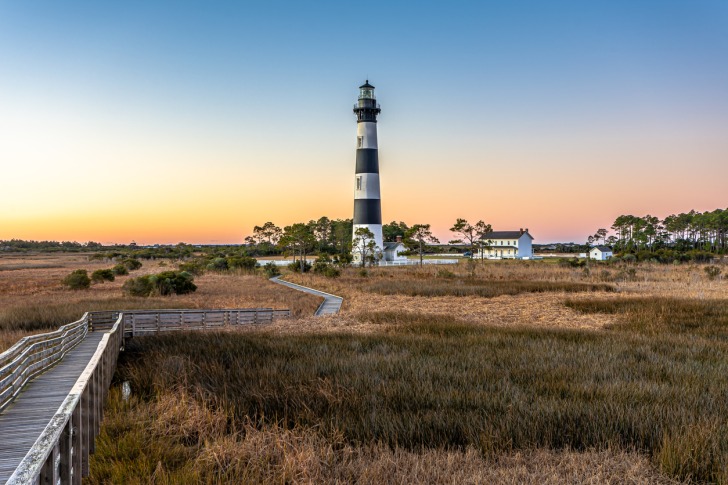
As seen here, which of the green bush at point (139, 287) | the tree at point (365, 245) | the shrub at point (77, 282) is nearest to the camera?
the green bush at point (139, 287)

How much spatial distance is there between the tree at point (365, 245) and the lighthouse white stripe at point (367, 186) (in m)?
3.76

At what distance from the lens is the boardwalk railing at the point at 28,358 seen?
6.81m

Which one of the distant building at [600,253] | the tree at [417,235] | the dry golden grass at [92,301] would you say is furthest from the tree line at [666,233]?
the dry golden grass at [92,301]

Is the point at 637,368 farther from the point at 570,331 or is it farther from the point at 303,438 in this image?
the point at 303,438

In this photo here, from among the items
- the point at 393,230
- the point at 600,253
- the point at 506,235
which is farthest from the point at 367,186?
the point at 393,230

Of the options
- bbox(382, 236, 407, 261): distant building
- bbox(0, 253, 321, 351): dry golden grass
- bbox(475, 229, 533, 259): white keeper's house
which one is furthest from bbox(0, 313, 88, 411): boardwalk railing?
bbox(475, 229, 533, 259): white keeper's house

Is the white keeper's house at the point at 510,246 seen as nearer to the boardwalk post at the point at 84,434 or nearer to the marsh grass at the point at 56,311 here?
the marsh grass at the point at 56,311

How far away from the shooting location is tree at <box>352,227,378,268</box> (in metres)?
52.8

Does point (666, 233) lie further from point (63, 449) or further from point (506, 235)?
point (63, 449)

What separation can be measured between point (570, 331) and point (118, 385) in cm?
1295

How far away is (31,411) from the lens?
6723mm

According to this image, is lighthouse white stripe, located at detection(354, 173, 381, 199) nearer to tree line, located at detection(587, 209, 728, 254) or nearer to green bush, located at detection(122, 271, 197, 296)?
green bush, located at detection(122, 271, 197, 296)

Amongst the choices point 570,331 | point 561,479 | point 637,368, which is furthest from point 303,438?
point 570,331

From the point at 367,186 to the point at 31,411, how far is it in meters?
45.2
